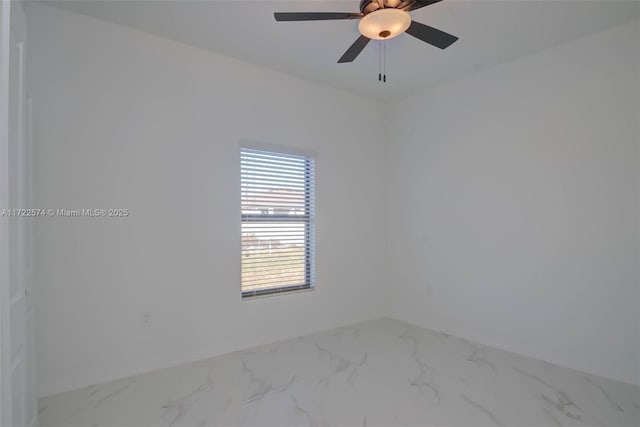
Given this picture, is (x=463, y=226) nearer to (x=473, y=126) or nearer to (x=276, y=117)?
(x=473, y=126)

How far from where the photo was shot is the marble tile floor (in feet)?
7.36

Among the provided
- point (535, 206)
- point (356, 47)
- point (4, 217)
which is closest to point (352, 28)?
point (356, 47)

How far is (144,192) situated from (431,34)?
250 centimetres

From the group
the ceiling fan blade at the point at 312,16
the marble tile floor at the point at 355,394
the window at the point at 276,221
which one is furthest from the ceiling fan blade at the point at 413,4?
the marble tile floor at the point at 355,394

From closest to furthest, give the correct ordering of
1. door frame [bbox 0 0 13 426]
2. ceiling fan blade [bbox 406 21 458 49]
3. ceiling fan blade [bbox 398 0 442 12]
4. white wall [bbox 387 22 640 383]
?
door frame [bbox 0 0 13 426]
ceiling fan blade [bbox 398 0 442 12]
ceiling fan blade [bbox 406 21 458 49]
white wall [bbox 387 22 640 383]

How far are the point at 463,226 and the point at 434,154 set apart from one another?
0.92 m

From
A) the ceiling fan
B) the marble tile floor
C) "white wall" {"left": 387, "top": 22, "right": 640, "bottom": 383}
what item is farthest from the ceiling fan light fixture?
the marble tile floor

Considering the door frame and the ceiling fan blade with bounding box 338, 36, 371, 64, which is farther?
the ceiling fan blade with bounding box 338, 36, 371, 64

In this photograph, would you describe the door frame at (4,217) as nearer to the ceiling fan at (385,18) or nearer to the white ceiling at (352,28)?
the ceiling fan at (385,18)

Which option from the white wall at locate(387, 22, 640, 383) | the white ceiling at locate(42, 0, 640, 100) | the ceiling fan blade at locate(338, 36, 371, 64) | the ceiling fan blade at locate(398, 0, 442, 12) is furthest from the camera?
the white wall at locate(387, 22, 640, 383)

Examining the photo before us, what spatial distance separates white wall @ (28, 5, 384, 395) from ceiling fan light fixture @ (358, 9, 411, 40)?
1689 millimetres

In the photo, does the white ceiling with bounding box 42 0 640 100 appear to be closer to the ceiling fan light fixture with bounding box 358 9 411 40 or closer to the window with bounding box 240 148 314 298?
the ceiling fan light fixture with bounding box 358 9 411 40

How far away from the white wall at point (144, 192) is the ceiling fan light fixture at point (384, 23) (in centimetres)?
169

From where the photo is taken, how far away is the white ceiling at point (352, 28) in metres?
2.58
